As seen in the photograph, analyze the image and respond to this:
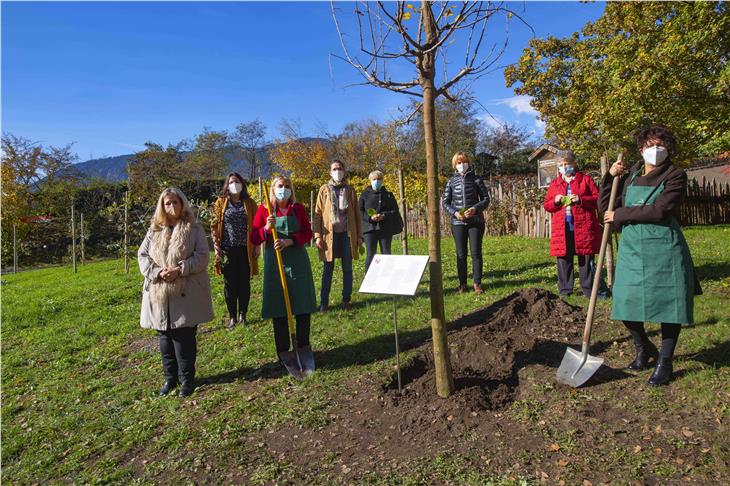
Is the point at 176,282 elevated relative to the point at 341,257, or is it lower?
lower

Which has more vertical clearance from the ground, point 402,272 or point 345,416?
point 402,272

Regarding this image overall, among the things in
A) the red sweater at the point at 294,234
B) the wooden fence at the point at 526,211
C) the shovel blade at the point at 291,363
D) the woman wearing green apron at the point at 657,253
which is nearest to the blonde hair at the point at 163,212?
the red sweater at the point at 294,234

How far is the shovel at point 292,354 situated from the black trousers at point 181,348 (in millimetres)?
877

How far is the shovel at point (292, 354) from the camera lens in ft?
16.0

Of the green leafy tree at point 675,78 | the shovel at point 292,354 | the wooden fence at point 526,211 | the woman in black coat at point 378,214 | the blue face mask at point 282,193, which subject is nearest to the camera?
the shovel at point 292,354

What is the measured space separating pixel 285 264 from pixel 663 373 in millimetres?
3469

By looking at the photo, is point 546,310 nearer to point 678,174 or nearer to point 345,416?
point 678,174

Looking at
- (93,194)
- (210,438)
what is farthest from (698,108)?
(93,194)

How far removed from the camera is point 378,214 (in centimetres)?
745

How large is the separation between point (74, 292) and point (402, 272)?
967cm

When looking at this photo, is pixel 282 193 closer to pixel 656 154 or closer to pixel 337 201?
pixel 337 201

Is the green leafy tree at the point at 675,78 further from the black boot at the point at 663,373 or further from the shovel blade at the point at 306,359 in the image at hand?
the shovel blade at the point at 306,359

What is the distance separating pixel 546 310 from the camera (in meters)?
5.43

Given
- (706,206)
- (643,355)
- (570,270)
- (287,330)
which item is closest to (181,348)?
(287,330)
